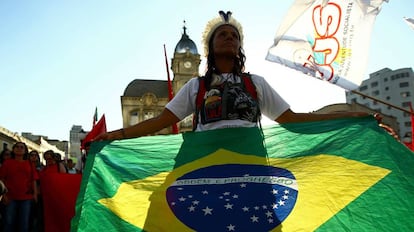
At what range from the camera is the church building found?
4231cm

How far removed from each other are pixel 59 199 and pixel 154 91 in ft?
127

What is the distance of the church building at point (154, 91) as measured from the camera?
4231cm

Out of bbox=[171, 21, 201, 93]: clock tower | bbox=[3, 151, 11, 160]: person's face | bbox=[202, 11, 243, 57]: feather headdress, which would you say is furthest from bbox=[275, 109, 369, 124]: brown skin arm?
bbox=[171, 21, 201, 93]: clock tower

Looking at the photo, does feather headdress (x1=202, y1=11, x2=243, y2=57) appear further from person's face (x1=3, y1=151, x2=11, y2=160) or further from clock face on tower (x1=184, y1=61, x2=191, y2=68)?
clock face on tower (x1=184, y1=61, x2=191, y2=68)

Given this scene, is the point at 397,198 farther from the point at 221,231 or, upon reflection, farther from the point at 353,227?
the point at 221,231

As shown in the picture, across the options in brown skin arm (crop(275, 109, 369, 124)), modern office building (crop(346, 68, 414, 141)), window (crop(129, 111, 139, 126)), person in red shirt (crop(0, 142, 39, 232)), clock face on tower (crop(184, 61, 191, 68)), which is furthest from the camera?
modern office building (crop(346, 68, 414, 141))

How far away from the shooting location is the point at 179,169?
2510mm

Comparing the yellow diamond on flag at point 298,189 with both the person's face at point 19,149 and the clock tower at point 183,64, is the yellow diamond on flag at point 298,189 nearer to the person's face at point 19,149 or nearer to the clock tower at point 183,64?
the person's face at point 19,149

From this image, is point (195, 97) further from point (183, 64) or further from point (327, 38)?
point (183, 64)

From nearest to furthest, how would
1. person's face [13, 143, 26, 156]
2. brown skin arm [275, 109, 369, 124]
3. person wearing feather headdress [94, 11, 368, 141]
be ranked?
person wearing feather headdress [94, 11, 368, 141]
brown skin arm [275, 109, 369, 124]
person's face [13, 143, 26, 156]

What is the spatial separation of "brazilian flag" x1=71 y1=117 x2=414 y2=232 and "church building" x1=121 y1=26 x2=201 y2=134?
3913 centimetres

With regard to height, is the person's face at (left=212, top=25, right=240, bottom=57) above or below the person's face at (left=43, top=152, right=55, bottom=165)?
above

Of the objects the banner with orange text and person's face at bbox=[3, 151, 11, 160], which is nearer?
the banner with orange text

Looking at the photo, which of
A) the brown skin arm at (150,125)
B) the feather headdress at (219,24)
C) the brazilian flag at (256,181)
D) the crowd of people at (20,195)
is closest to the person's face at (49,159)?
the crowd of people at (20,195)
